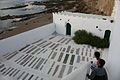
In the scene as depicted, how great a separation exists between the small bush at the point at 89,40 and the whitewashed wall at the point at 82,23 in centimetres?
38

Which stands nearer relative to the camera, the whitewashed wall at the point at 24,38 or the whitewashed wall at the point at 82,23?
the whitewashed wall at the point at 24,38

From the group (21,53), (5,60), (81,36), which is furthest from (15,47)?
(81,36)

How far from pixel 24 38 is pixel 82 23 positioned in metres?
3.62

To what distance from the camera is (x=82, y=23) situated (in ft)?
34.9

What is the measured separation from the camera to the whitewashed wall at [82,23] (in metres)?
10.1

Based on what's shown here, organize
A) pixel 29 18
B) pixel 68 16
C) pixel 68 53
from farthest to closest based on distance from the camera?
pixel 29 18
pixel 68 16
pixel 68 53

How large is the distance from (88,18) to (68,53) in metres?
2.77

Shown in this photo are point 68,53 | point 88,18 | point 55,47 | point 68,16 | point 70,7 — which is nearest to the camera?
point 68,53

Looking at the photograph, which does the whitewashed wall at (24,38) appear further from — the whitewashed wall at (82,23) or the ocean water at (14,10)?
the ocean water at (14,10)

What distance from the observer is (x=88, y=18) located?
10.4m

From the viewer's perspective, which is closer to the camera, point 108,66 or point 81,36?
point 108,66

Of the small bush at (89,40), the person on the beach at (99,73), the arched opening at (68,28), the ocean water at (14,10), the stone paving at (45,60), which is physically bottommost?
the stone paving at (45,60)

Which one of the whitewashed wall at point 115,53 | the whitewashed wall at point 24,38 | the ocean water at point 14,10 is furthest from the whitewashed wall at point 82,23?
the whitewashed wall at point 115,53

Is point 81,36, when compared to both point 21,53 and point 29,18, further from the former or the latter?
point 29,18
